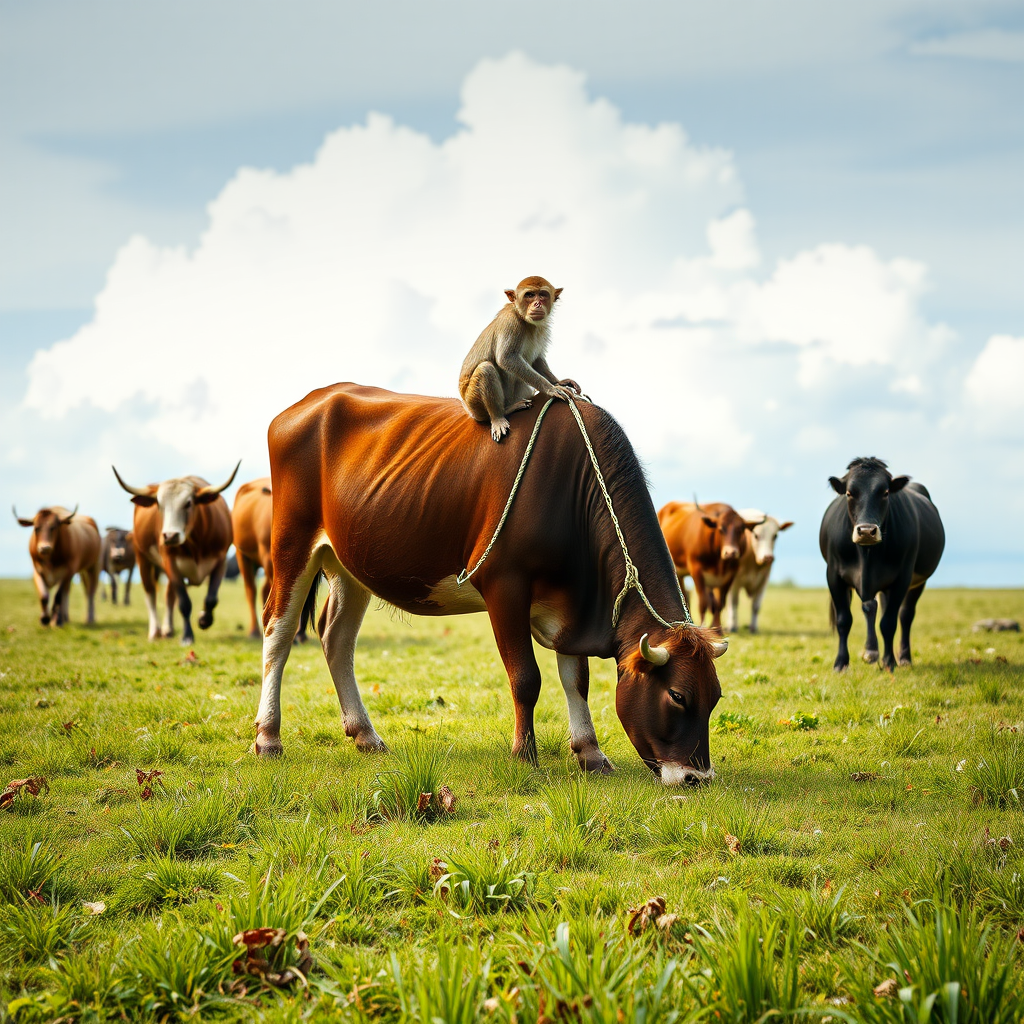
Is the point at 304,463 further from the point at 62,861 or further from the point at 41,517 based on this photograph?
the point at 41,517

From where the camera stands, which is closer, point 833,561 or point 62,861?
point 62,861

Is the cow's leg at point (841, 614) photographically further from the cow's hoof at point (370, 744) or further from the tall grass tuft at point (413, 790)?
the tall grass tuft at point (413, 790)

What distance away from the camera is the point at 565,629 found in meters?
5.80

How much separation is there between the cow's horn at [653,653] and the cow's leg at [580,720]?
3.14ft

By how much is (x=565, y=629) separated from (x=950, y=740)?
3.14 metres

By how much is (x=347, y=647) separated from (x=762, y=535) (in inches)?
478

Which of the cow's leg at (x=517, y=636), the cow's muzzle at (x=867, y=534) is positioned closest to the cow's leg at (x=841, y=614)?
the cow's muzzle at (x=867, y=534)

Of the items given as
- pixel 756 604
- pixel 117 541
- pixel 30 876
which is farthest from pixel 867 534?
pixel 117 541

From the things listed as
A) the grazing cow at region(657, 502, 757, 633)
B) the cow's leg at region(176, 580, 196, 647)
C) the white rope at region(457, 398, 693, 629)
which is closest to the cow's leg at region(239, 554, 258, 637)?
the cow's leg at region(176, 580, 196, 647)

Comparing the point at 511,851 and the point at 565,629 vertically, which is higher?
the point at 565,629

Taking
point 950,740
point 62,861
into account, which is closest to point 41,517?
point 62,861

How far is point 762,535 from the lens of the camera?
1750 centimetres

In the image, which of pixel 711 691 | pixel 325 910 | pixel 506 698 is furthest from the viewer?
pixel 506 698

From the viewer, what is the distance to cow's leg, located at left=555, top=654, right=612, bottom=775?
5.93 m
